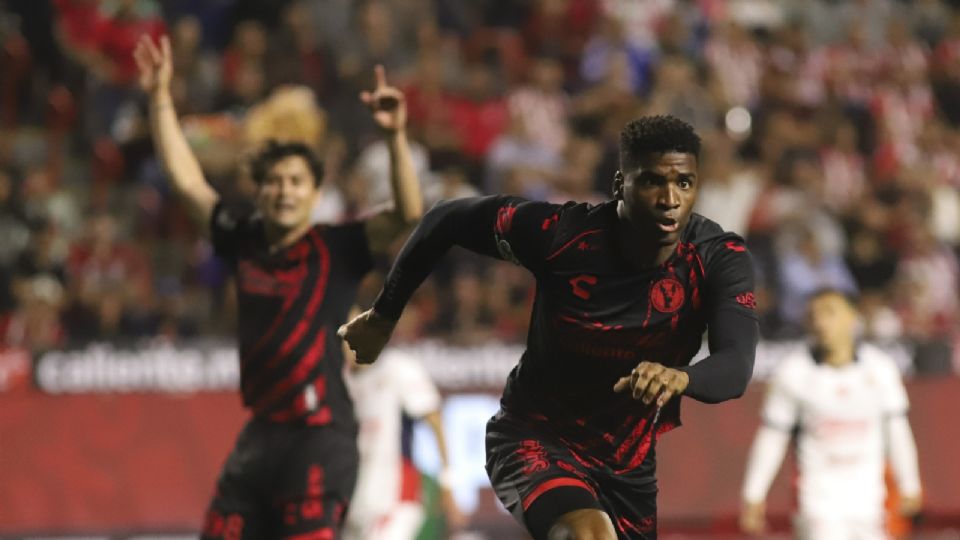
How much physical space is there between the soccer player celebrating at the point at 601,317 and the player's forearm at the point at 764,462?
373cm

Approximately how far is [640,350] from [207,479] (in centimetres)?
692

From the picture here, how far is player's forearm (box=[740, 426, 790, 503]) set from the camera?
29.2ft

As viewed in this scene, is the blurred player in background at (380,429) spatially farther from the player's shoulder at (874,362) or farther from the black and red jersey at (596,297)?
the black and red jersey at (596,297)

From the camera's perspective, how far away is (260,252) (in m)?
6.69

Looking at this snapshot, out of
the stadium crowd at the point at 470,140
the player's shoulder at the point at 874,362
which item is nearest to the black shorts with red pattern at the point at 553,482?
the player's shoulder at the point at 874,362

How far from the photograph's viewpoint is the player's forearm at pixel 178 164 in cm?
697

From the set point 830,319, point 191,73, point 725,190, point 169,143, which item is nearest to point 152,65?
point 169,143

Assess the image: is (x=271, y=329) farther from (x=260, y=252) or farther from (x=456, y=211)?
(x=456, y=211)

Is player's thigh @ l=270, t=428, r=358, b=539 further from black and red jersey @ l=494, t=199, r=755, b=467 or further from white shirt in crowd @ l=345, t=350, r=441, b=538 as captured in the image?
white shirt in crowd @ l=345, t=350, r=441, b=538

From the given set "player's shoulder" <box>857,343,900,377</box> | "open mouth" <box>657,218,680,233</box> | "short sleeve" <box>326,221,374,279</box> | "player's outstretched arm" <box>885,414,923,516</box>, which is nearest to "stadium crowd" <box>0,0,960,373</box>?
"player's shoulder" <box>857,343,900,377</box>

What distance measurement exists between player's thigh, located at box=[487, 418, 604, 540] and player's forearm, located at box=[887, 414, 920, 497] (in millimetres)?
4138

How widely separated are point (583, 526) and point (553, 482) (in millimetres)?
283

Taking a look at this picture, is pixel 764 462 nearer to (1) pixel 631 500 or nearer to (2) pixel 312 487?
(2) pixel 312 487

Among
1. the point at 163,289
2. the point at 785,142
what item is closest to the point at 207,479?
the point at 163,289
